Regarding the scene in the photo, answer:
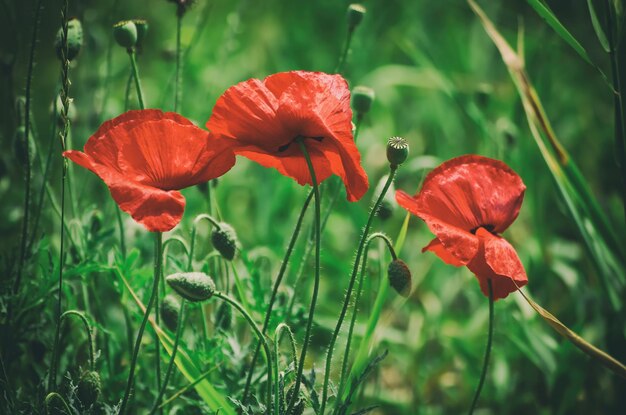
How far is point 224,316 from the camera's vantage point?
107 centimetres

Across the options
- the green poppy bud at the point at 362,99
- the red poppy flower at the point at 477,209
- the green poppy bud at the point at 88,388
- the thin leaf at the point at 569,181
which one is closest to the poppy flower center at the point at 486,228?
the red poppy flower at the point at 477,209

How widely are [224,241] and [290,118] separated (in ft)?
0.74

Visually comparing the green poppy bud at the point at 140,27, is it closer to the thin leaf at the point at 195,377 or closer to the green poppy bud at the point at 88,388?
the thin leaf at the point at 195,377

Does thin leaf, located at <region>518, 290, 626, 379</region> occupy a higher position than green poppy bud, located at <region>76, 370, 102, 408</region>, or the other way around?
thin leaf, located at <region>518, 290, 626, 379</region>

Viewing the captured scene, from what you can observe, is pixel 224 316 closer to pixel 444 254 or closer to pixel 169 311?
pixel 169 311

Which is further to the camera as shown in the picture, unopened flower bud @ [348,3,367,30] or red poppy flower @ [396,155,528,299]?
unopened flower bud @ [348,3,367,30]

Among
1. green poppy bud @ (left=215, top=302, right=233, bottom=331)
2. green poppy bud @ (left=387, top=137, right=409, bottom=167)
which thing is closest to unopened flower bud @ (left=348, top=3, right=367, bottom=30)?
green poppy bud @ (left=387, top=137, right=409, bottom=167)

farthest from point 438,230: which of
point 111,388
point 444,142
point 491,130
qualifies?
point 444,142

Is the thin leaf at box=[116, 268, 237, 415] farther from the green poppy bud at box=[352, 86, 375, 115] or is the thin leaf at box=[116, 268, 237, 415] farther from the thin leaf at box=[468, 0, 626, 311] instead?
the thin leaf at box=[468, 0, 626, 311]

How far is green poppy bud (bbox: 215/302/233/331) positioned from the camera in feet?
3.48

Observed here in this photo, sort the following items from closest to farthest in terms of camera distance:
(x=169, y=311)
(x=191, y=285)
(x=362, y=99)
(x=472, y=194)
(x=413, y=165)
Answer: (x=191, y=285), (x=472, y=194), (x=169, y=311), (x=362, y=99), (x=413, y=165)

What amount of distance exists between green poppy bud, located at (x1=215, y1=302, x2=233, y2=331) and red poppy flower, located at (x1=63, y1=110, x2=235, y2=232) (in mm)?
298

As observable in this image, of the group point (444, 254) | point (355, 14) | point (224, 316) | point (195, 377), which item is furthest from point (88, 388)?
point (355, 14)

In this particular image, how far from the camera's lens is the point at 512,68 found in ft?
4.28
